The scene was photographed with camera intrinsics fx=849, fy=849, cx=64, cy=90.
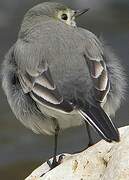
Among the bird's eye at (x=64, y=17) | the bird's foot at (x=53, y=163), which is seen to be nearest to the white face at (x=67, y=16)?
the bird's eye at (x=64, y=17)

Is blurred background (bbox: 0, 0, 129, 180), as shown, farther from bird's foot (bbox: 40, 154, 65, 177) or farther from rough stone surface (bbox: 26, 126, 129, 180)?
rough stone surface (bbox: 26, 126, 129, 180)

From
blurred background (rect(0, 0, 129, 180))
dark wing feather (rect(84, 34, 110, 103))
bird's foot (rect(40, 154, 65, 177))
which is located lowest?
blurred background (rect(0, 0, 129, 180))

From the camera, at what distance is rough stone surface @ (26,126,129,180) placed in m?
5.75

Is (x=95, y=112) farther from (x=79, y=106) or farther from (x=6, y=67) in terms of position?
(x=6, y=67)

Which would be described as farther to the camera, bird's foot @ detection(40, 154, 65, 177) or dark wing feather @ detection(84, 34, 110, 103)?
bird's foot @ detection(40, 154, 65, 177)

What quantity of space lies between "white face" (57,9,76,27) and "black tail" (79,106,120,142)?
1.46m

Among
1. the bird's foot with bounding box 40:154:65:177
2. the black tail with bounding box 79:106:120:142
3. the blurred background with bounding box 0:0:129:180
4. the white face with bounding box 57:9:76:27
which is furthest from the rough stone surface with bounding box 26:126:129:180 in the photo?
the blurred background with bounding box 0:0:129:180

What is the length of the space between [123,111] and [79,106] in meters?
4.97

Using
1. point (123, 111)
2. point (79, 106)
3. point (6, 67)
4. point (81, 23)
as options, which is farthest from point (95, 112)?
point (81, 23)

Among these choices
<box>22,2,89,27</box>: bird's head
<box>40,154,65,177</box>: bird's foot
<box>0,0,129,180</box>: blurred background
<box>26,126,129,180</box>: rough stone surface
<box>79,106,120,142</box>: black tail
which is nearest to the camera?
<box>26,126,129,180</box>: rough stone surface

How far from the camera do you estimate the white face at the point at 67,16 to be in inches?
300

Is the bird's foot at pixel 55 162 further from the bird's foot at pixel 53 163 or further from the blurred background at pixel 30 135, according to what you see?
the blurred background at pixel 30 135

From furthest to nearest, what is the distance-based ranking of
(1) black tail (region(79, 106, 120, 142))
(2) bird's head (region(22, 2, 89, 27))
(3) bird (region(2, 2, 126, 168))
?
(2) bird's head (region(22, 2, 89, 27)) → (3) bird (region(2, 2, 126, 168)) → (1) black tail (region(79, 106, 120, 142))

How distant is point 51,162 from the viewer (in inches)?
278
